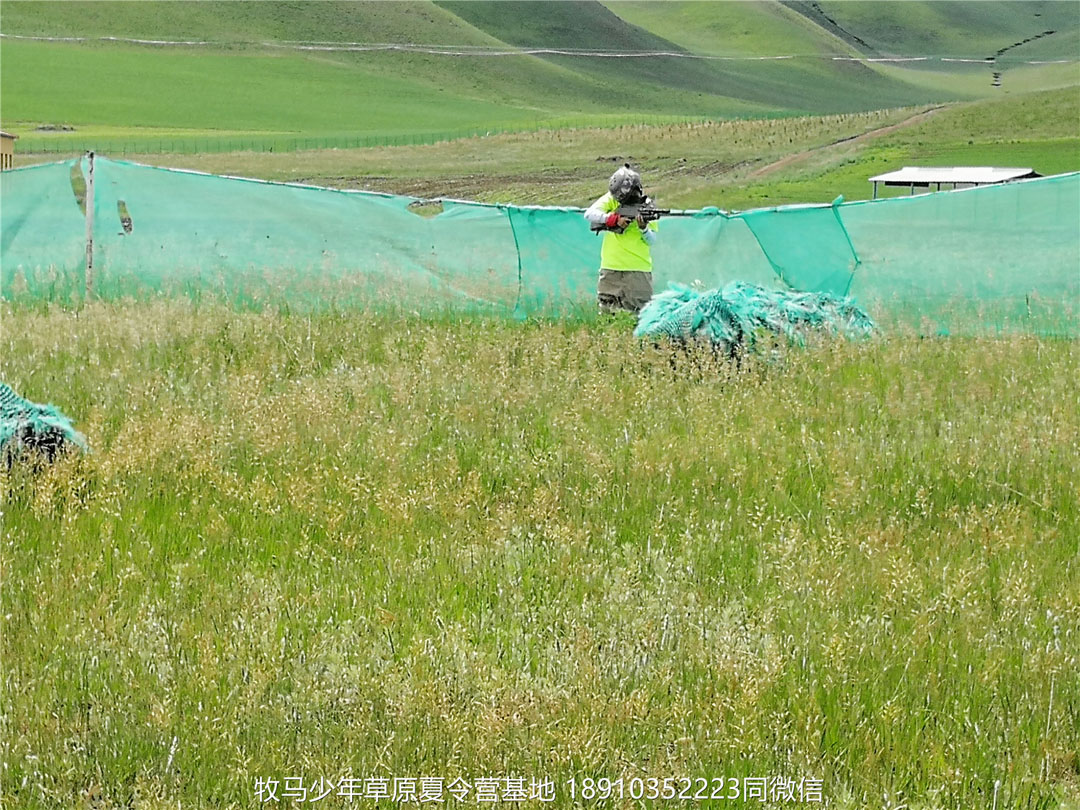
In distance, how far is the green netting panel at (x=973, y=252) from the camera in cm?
1238

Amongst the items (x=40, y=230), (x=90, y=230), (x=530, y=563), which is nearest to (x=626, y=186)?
(x=90, y=230)

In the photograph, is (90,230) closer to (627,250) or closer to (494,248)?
(494,248)

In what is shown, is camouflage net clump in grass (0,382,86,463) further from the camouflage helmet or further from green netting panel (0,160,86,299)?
green netting panel (0,160,86,299)

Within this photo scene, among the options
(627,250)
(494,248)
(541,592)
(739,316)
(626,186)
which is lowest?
(541,592)

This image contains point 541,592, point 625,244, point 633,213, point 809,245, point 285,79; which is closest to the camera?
point 541,592

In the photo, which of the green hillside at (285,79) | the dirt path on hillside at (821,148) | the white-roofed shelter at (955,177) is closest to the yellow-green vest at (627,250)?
the white-roofed shelter at (955,177)

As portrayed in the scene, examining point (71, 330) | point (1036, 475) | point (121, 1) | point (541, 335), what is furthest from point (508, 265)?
point (121, 1)

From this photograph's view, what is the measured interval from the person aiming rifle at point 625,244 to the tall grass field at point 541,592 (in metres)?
2.48

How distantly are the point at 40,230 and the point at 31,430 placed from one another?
7054mm

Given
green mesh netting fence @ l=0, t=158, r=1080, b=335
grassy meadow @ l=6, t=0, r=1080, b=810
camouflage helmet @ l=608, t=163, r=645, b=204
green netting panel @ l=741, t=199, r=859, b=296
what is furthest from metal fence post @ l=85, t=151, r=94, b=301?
green netting panel @ l=741, t=199, r=859, b=296

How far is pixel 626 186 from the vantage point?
10672mm

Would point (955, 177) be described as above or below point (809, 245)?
above

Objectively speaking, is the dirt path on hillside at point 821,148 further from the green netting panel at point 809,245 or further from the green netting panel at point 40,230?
the green netting panel at point 40,230

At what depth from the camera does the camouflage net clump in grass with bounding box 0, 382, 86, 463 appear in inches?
250
